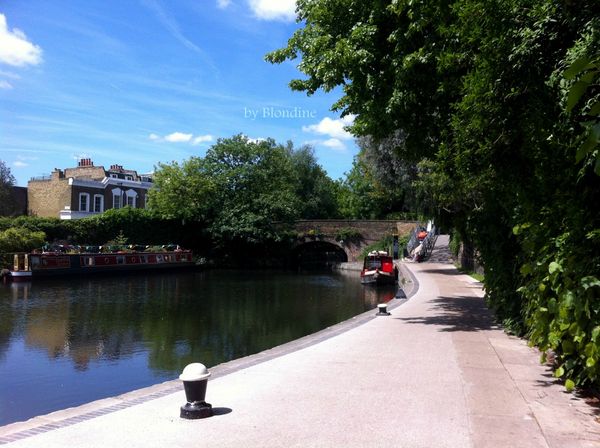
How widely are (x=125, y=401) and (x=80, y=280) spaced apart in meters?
28.1

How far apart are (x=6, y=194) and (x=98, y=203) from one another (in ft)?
26.9

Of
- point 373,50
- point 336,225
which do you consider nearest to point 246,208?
point 336,225

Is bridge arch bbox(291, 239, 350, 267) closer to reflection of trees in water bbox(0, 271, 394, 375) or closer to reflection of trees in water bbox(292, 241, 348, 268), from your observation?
reflection of trees in water bbox(292, 241, 348, 268)

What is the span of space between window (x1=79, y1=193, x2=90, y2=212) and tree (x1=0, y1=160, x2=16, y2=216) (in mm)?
6670

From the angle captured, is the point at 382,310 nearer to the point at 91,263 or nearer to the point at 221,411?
the point at 221,411

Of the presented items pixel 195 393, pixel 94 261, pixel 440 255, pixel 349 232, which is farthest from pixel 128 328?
pixel 349 232

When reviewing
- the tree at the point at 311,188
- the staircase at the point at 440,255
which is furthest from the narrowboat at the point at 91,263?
the tree at the point at 311,188

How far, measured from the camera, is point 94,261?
116ft

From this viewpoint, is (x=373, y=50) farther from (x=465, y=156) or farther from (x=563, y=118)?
(x=563, y=118)

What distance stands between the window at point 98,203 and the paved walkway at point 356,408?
48.8m

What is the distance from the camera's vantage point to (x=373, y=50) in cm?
1169

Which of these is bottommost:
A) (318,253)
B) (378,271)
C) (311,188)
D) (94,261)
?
(378,271)

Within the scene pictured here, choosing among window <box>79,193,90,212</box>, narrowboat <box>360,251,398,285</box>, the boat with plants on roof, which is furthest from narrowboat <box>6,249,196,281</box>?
narrowboat <box>360,251,398,285</box>

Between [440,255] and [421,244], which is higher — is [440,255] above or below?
below
